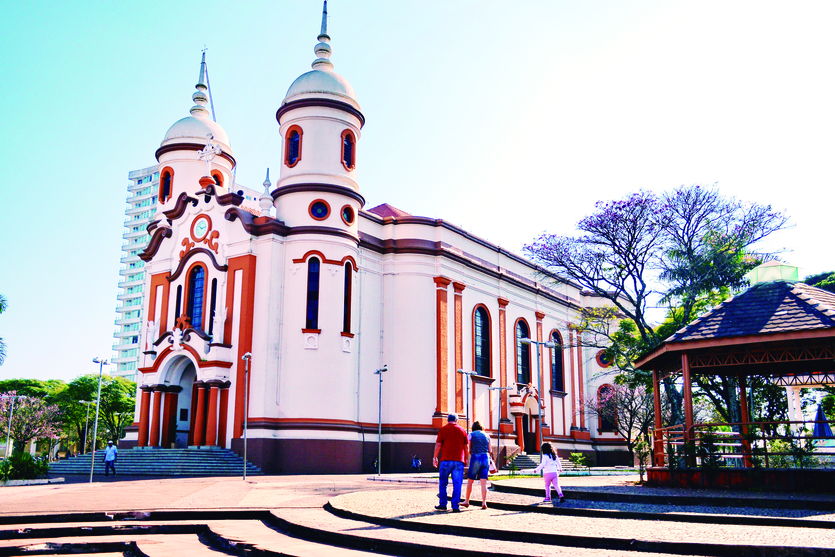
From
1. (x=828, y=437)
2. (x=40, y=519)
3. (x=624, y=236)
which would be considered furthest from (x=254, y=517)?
(x=624, y=236)

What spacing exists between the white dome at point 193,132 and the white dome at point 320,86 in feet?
23.5

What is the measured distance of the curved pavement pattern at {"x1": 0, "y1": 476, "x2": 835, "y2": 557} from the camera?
29.8ft

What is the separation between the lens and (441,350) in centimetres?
3997

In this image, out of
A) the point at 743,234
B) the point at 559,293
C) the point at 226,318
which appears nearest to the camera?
the point at 743,234

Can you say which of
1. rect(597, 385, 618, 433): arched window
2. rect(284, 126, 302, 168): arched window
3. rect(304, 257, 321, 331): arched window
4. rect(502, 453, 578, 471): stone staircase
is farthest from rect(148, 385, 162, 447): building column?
rect(597, 385, 618, 433): arched window

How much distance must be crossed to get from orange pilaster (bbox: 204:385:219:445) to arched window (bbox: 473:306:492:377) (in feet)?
53.0

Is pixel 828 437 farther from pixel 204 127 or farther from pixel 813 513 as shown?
pixel 204 127

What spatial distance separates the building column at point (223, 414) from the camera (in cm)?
3403

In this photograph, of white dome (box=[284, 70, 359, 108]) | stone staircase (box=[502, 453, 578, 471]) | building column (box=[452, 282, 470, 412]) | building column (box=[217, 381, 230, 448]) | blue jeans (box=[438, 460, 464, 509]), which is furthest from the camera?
stone staircase (box=[502, 453, 578, 471])

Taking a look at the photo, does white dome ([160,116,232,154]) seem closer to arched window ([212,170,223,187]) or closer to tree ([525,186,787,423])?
arched window ([212,170,223,187])

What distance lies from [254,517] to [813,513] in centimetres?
943

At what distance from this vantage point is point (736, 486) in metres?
16.3

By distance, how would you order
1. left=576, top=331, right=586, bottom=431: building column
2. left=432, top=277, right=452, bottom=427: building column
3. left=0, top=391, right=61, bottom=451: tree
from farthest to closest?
left=0, top=391, right=61, bottom=451: tree → left=576, top=331, right=586, bottom=431: building column → left=432, top=277, right=452, bottom=427: building column

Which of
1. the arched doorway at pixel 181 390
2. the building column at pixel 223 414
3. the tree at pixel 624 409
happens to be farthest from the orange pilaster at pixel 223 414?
the tree at pixel 624 409
